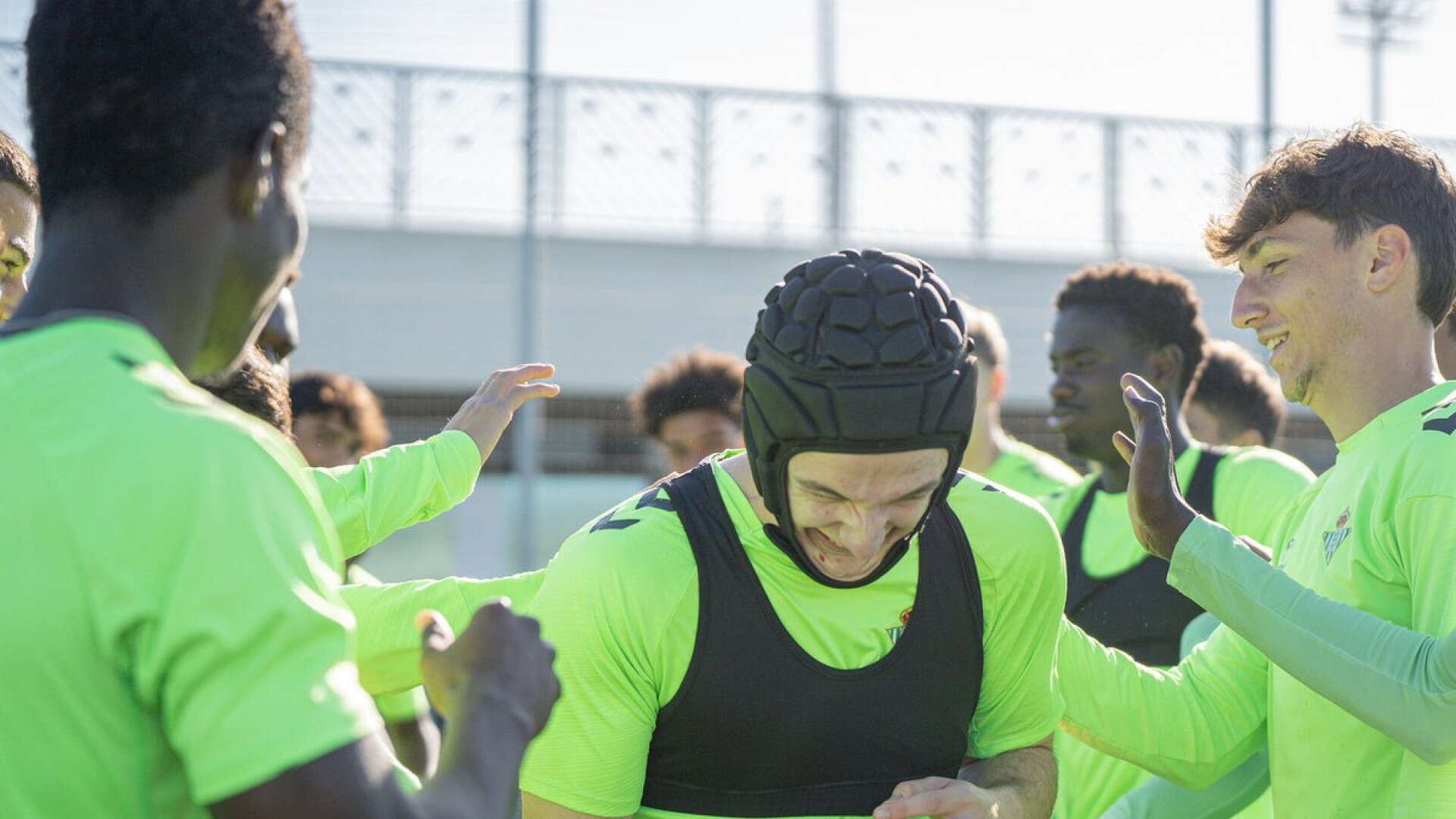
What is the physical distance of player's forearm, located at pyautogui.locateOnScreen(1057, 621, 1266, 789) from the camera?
2943mm

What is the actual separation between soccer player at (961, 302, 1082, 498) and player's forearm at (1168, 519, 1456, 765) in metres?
3.36

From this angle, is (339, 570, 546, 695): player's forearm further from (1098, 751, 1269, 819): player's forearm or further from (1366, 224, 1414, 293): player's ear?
(1366, 224, 1414, 293): player's ear

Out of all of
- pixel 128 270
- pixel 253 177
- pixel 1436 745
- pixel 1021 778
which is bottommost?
pixel 1021 778

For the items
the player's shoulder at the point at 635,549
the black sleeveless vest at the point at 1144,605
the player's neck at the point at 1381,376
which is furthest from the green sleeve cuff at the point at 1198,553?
the black sleeveless vest at the point at 1144,605

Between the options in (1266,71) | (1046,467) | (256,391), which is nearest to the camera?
(256,391)

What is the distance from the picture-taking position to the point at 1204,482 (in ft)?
15.0

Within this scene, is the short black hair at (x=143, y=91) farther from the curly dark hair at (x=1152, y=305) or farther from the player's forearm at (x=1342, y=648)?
the curly dark hair at (x=1152, y=305)

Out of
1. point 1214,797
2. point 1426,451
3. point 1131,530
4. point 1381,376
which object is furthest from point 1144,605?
point 1426,451

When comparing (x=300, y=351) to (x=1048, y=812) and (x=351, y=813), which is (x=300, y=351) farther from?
(x=351, y=813)

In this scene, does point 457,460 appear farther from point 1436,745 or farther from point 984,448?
point 984,448

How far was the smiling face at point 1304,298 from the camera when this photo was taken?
9.62ft

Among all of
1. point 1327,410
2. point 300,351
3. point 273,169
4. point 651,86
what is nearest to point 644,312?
point 651,86

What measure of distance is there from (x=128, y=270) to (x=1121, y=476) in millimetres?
4014

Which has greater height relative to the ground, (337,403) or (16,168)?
(16,168)
